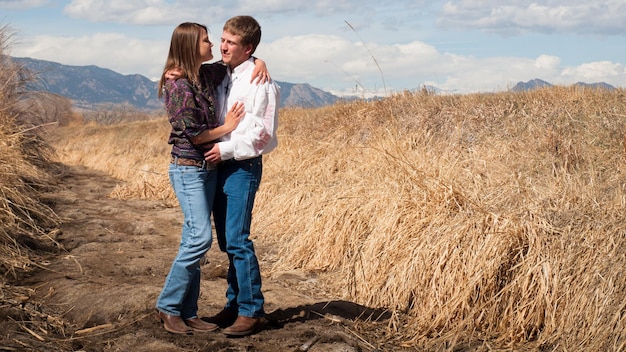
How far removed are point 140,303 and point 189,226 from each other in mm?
1144

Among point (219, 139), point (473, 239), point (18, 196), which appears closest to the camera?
point (219, 139)

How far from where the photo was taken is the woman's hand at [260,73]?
3.80m

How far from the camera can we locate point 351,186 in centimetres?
694

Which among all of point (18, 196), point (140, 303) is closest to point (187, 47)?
point (140, 303)

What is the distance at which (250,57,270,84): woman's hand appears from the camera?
3.80m

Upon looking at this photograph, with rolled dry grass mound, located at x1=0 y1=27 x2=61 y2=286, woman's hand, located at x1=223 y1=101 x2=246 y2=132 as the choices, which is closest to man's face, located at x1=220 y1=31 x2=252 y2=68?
woman's hand, located at x1=223 y1=101 x2=246 y2=132

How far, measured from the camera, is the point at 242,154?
12.3ft

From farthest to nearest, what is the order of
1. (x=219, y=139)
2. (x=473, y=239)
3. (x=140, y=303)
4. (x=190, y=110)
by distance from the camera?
(x=473, y=239)
(x=140, y=303)
(x=219, y=139)
(x=190, y=110)

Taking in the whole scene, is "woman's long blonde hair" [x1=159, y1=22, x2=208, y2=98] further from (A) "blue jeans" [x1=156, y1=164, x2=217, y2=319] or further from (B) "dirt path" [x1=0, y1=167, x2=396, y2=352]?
(B) "dirt path" [x1=0, y1=167, x2=396, y2=352]

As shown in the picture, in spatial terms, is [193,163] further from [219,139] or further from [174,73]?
[174,73]

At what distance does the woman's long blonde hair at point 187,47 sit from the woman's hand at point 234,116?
261 mm

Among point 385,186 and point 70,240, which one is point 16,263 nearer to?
point 70,240

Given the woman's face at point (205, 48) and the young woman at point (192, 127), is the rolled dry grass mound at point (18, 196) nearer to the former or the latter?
the young woman at point (192, 127)

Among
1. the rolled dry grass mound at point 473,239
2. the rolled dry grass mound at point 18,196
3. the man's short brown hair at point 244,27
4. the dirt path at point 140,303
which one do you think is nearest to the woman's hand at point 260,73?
the man's short brown hair at point 244,27
